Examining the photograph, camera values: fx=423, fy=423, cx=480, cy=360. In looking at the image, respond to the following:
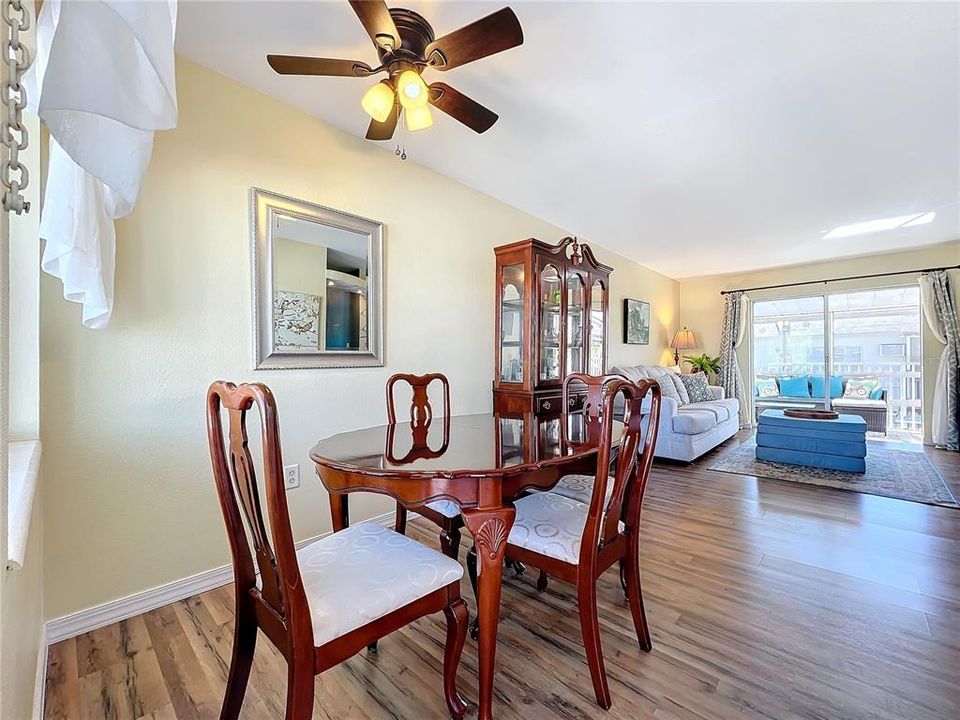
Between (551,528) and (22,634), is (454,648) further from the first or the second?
(22,634)

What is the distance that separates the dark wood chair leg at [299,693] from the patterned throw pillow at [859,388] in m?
7.09

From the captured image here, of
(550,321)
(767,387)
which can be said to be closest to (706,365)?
(767,387)

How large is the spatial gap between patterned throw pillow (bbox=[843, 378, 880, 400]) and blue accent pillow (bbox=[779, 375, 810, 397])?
420 mm

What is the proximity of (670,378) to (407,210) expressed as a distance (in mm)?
3671

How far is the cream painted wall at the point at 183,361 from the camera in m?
1.61

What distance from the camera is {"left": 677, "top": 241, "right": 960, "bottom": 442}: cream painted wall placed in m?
4.92

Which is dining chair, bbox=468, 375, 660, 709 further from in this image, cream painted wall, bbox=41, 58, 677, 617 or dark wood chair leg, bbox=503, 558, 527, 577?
cream painted wall, bbox=41, 58, 677, 617

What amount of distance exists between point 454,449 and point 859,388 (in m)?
6.52

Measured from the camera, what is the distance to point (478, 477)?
1171 mm

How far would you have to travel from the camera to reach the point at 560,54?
1800 mm

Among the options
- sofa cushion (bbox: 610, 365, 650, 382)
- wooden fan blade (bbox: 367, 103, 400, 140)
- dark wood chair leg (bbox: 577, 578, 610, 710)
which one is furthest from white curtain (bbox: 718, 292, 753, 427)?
wooden fan blade (bbox: 367, 103, 400, 140)

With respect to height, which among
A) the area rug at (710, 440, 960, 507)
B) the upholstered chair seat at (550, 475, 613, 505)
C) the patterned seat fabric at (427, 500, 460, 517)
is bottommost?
the area rug at (710, 440, 960, 507)

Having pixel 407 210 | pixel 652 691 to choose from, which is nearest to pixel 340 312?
pixel 407 210

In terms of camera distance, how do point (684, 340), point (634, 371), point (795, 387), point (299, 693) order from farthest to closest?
point (684, 340)
point (795, 387)
point (634, 371)
point (299, 693)
